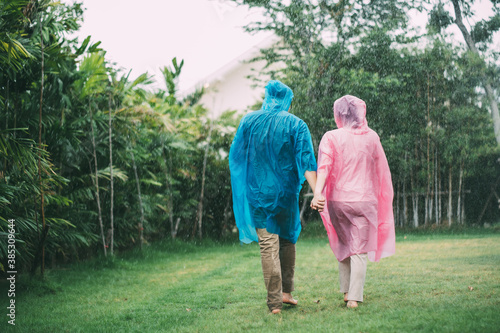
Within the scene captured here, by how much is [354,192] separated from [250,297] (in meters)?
1.34

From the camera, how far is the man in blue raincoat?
11.8ft

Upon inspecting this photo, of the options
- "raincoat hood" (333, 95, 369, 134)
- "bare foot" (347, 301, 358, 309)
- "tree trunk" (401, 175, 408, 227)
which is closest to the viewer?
"bare foot" (347, 301, 358, 309)

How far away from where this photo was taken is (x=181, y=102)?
13328 millimetres

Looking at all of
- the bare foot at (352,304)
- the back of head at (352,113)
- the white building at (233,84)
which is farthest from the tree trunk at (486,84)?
the bare foot at (352,304)

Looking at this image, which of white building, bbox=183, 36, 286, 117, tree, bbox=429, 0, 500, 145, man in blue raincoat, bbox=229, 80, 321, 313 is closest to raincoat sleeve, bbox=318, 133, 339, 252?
man in blue raincoat, bbox=229, 80, 321, 313

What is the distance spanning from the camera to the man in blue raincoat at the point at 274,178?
3.58 metres

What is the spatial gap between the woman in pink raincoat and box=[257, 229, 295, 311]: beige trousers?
0.40m

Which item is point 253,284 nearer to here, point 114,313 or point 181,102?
point 114,313

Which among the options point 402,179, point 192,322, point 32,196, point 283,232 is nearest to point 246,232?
point 283,232

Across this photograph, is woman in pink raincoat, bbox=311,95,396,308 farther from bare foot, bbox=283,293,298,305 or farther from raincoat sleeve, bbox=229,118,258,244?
raincoat sleeve, bbox=229,118,258,244

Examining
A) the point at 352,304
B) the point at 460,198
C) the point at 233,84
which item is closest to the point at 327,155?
the point at 352,304

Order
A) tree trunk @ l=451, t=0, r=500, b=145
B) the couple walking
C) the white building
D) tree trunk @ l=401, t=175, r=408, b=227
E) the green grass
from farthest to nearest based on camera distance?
the white building, tree trunk @ l=401, t=175, r=408, b=227, tree trunk @ l=451, t=0, r=500, b=145, the couple walking, the green grass

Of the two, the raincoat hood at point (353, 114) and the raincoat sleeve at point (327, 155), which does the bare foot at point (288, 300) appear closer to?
the raincoat sleeve at point (327, 155)

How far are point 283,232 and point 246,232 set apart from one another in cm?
31
